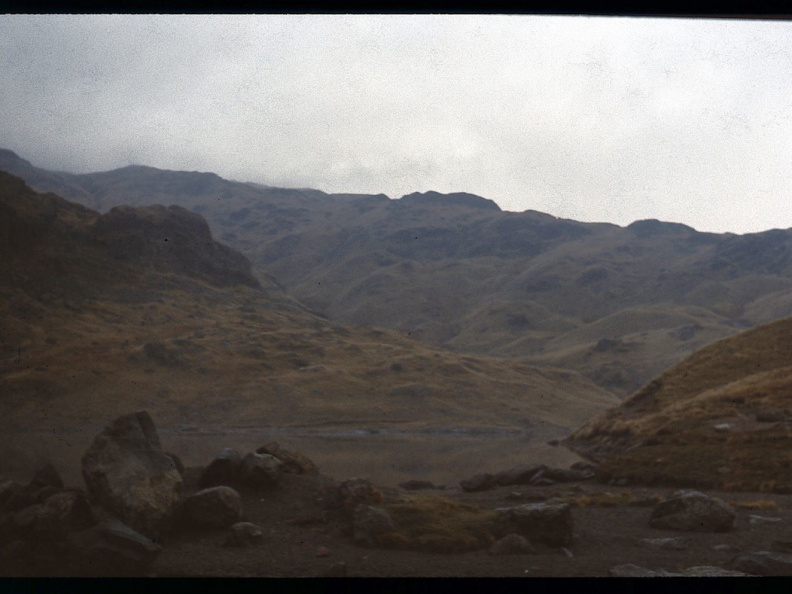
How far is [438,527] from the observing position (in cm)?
1044

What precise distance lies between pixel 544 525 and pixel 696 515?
9.44 feet

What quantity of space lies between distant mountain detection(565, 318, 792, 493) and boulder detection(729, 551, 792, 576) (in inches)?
298

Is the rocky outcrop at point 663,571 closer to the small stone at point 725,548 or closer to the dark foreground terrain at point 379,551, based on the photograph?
the dark foreground terrain at point 379,551

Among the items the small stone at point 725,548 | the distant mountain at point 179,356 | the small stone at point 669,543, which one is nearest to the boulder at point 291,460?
the small stone at point 669,543

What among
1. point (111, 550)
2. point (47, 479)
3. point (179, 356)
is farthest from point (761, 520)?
point (179, 356)

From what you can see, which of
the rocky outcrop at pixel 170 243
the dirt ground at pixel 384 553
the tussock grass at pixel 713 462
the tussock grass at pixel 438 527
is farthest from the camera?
the rocky outcrop at pixel 170 243

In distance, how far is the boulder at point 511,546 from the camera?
31.5 feet

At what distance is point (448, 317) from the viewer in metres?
85.2

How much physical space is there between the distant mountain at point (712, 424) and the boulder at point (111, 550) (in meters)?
13.3

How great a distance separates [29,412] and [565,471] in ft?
71.0

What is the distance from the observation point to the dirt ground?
872 cm

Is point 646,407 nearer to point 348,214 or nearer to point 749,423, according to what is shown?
point 749,423

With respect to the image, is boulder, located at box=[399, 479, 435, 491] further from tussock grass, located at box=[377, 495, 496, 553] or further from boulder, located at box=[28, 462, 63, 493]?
boulder, located at box=[28, 462, 63, 493]
